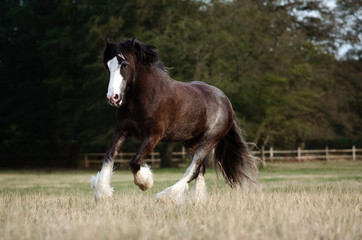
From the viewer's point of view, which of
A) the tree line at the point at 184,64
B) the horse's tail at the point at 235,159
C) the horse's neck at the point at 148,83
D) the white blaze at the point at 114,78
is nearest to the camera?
the white blaze at the point at 114,78

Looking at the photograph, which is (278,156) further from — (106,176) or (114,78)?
(114,78)

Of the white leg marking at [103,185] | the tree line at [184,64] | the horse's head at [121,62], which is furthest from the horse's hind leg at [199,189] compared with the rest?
the tree line at [184,64]

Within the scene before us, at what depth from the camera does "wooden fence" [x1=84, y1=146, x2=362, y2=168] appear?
36.3 m

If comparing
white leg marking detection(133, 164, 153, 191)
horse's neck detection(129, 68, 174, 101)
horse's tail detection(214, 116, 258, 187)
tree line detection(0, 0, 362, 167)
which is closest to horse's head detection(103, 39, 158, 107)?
horse's neck detection(129, 68, 174, 101)

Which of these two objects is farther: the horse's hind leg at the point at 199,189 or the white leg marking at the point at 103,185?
the horse's hind leg at the point at 199,189

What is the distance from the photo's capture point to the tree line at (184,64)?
28766 millimetres

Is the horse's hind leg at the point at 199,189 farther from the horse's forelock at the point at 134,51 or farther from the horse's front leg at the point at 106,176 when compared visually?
the horse's forelock at the point at 134,51

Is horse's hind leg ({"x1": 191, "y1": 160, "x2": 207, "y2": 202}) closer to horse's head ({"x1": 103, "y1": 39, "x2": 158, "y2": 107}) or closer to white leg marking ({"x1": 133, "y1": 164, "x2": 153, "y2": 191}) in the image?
white leg marking ({"x1": 133, "y1": 164, "x2": 153, "y2": 191})

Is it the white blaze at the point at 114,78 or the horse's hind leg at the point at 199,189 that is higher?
the white blaze at the point at 114,78

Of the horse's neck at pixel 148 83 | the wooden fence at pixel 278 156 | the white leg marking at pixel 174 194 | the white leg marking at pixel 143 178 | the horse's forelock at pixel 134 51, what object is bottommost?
the wooden fence at pixel 278 156

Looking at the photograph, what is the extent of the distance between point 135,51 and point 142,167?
168 cm

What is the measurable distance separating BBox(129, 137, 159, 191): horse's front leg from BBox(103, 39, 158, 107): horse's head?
735mm

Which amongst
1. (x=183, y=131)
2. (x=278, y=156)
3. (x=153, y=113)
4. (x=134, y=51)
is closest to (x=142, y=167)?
(x=153, y=113)

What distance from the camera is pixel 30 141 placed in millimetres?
35750
